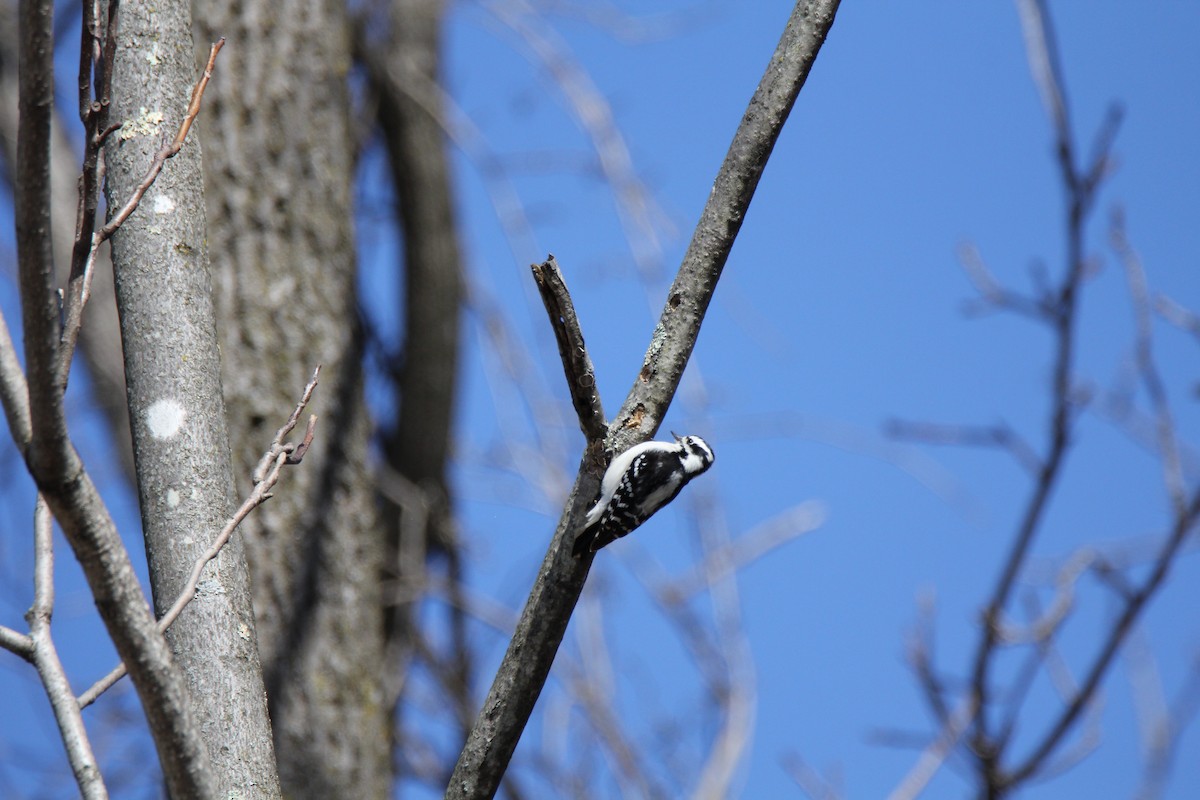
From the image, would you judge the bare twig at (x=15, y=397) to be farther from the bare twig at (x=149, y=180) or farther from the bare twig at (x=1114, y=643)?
the bare twig at (x=1114, y=643)

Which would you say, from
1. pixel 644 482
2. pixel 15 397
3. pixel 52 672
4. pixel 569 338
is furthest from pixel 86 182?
pixel 644 482

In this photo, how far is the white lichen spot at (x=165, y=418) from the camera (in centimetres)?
194

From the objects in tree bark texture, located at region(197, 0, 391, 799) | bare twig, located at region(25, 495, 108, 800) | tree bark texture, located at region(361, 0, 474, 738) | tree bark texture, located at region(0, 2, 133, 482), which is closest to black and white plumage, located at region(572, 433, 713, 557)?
bare twig, located at region(25, 495, 108, 800)

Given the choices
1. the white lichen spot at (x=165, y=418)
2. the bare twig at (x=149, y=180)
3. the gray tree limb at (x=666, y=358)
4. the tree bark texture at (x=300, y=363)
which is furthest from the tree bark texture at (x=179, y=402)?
the tree bark texture at (x=300, y=363)

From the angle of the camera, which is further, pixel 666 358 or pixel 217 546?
pixel 666 358

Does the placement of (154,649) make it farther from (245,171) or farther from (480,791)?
(245,171)

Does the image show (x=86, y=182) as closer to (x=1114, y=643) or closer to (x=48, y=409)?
(x=48, y=409)

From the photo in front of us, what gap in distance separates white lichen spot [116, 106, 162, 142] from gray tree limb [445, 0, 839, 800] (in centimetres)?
110

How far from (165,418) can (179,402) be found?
0.04 m

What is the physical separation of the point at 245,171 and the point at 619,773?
11.5 feet

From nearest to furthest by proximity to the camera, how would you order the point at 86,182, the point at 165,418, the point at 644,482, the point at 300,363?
the point at 86,182 < the point at 165,418 < the point at 644,482 < the point at 300,363

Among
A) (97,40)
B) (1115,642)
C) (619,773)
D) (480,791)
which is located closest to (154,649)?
(480,791)

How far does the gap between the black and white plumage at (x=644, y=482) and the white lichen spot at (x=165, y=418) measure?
0.85 metres

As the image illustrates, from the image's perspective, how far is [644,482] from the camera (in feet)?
12.2
